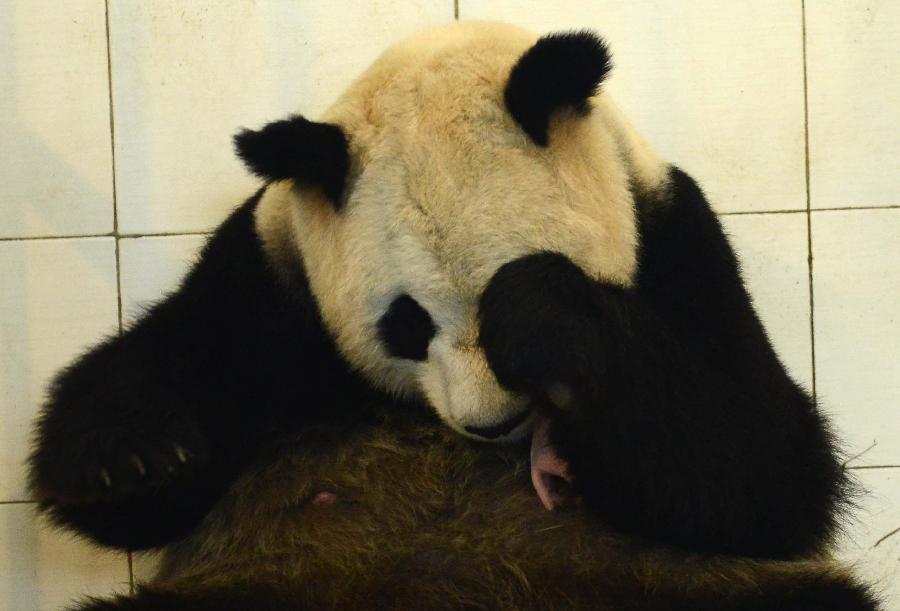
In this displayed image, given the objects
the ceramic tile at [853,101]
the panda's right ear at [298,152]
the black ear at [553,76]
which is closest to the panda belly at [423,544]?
the panda's right ear at [298,152]

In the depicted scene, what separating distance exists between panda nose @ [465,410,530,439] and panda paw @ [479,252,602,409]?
4.5 inches

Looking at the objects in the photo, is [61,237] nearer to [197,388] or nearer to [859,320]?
[197,388]

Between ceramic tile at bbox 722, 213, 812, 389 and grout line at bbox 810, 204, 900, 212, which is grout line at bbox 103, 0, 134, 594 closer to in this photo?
ceramic tile at bbox 722, 213, 812, 389

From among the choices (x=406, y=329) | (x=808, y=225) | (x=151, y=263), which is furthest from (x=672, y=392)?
(x=151, y=263)

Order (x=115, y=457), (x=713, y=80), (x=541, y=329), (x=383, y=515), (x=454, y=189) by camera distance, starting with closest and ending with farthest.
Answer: (x=541, y=329) < (x=454, y=189) < (x=115, y=457) < (x=383, y=515) < (x=713, y=80)

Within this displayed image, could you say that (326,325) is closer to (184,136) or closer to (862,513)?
(184,136)

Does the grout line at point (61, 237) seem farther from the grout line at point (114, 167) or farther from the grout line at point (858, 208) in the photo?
the grout line at point (858, 208)

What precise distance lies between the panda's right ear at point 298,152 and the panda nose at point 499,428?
50cm

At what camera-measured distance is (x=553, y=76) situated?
1.84 meters

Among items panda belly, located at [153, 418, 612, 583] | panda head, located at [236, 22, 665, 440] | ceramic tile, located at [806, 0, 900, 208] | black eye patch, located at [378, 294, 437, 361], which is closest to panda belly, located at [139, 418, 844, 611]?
panda belly, located at [153, 418, 612, 583]

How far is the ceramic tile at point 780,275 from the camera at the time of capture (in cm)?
276

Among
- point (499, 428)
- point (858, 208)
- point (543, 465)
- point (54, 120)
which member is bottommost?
point (543, 465)

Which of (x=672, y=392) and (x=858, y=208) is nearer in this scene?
(x=672, y=392)

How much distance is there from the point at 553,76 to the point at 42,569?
1.90m
